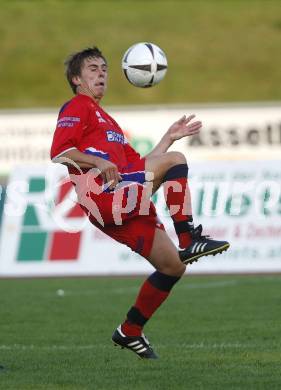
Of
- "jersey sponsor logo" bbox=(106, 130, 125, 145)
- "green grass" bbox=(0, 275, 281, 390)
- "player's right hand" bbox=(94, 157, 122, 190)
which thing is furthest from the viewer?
"jersey sponsor logo" bbox=(106, 130, 125, 145)

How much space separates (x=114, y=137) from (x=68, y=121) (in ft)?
1.41

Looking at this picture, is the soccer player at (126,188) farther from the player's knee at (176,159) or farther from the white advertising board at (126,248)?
the white advertising board at (126,248)

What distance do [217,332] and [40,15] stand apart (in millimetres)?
26261

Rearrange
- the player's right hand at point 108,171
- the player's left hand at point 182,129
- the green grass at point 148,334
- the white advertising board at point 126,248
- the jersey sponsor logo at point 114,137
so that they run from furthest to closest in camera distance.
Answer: the white advertising board at point 126,248, the player's left hand at point 182,129, the jersey sponsor logo at point 114,137, the player's right hand at point 108,171, the green grass at point 148,334

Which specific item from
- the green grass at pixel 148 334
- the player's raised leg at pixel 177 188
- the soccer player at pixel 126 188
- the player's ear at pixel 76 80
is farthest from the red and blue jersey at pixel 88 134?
the green grass at pixel 148 334

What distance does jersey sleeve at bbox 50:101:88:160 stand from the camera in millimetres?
8180

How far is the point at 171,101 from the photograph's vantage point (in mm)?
30234

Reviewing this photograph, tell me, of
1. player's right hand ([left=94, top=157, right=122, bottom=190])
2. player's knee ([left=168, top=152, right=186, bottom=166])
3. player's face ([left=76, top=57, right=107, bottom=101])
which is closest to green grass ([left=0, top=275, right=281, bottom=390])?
player's right hand ([left=94, top=157, right=122, bottom=190])

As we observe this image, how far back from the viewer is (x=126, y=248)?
16.2m

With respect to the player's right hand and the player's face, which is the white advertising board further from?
the player's right hand

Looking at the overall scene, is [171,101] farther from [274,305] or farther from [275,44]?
[274,305]

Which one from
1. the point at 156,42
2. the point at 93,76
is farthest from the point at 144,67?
the point at 156,42

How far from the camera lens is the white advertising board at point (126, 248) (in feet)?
53.0

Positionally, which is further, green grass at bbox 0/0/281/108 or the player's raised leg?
green grass at bbox 0/0/281/108
